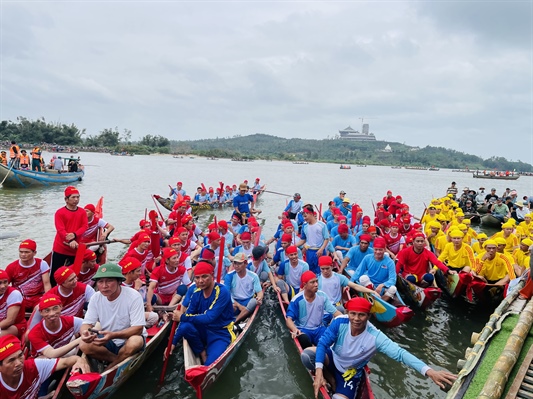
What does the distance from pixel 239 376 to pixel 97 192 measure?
958 inches

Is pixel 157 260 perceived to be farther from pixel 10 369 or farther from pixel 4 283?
pixel 10 369

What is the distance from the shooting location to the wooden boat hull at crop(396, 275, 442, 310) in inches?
264

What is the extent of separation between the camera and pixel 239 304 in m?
6.12

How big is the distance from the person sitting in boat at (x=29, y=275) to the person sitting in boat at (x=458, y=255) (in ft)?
26.3

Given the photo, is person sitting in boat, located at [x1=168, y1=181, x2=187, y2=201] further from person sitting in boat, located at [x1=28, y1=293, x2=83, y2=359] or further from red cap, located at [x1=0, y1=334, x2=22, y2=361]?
red cap, located at [x1=0, y1=334, x2=22, y2=361]

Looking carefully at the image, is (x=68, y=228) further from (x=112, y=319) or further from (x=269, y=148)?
(x=269, y=148)

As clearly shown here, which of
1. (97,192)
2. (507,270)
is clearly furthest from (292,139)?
(507,270)

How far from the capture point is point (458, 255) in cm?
782

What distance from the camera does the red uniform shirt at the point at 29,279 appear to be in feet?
17.3

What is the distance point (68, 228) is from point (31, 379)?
3326 mm

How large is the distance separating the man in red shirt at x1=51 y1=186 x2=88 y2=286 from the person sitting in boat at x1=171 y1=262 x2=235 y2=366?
2.81 m

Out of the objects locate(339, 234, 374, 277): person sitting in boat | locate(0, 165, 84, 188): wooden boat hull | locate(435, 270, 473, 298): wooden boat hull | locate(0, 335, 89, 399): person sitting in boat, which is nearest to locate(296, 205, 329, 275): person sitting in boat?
locate(339, 234, 374, 277): person sitting in boat

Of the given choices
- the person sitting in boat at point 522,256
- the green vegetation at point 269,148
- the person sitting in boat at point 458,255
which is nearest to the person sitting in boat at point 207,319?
the person sitting in boat at point 458,255

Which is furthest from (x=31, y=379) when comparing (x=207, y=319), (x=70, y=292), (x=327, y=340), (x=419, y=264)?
(x=419, y=264)
